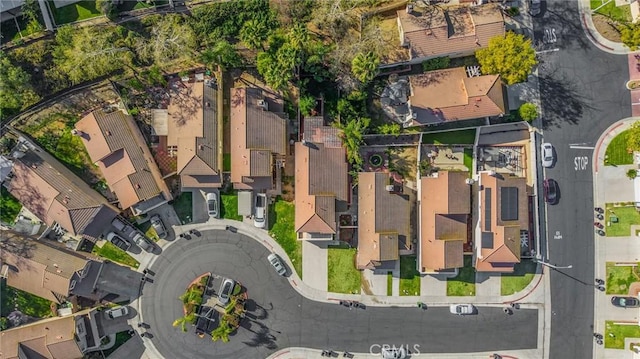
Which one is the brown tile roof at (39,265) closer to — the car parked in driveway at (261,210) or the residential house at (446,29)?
the car parked in driveway at (261,210)

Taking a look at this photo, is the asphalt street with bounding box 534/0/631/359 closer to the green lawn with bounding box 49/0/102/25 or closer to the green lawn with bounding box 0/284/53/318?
the green lawn with bounding box 49/0/102/25

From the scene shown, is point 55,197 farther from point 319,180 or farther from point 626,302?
point 626,302

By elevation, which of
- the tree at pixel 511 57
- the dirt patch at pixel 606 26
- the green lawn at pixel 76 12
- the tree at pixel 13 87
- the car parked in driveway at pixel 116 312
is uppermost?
the green lawn at pixel 76 12

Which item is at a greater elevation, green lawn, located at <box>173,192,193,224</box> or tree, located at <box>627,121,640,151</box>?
tree, located at <box>627,121,640,151</box>

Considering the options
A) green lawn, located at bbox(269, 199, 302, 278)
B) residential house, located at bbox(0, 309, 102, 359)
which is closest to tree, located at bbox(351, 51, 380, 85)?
green lawn, located at bbox(269, 199, 302, 278)

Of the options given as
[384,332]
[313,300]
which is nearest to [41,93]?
[313,300]

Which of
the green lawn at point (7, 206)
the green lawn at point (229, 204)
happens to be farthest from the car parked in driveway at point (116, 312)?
the green lawn at point (229, 204)

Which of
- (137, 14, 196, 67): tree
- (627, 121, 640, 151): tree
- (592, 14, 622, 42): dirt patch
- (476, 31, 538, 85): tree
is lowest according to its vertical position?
(627, 121, 640, 151): tree
